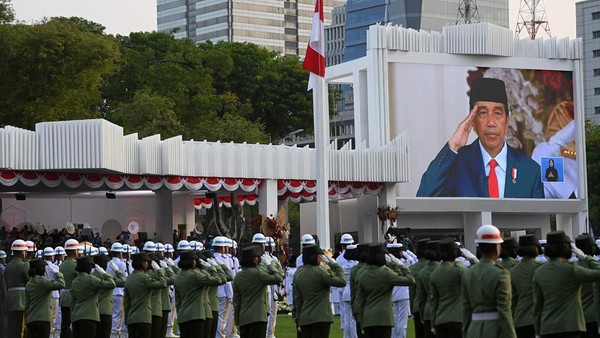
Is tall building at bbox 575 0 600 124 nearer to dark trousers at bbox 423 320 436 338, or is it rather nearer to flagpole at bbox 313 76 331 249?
flagpole at bbox 313 76 331 249

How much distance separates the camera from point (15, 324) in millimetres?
19594

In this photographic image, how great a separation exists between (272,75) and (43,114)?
71.3 feet

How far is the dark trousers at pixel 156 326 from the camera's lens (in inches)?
790

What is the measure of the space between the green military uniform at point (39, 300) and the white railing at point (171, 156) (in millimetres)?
18633

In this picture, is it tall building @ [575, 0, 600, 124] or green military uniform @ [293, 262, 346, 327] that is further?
tall building @ [575, 0, 600, 124]

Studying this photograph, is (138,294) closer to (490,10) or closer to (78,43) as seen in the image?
(78,43)

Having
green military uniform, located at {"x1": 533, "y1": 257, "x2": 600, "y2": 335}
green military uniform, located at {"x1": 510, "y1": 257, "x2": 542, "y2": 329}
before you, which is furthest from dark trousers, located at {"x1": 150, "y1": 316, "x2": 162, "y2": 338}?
green military uniform, located at {"x1": 533, "y1": 257, "x2": 600, "y2": 335}

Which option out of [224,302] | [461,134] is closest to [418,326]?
[224,302]

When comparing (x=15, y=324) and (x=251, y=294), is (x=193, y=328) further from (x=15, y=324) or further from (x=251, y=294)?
(x=15, y=324)

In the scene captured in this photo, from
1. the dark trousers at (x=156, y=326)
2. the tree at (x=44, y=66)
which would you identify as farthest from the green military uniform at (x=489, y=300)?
the tree at (x=44, y=66)

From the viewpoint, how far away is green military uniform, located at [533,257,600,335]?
13.0 meters

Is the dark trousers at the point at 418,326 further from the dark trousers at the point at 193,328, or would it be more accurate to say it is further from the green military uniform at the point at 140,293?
the green military uniform at the point at 140,293

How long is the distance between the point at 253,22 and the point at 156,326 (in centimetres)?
13122

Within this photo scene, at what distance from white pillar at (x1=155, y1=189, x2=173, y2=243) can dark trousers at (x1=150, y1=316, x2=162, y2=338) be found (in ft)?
84.0
